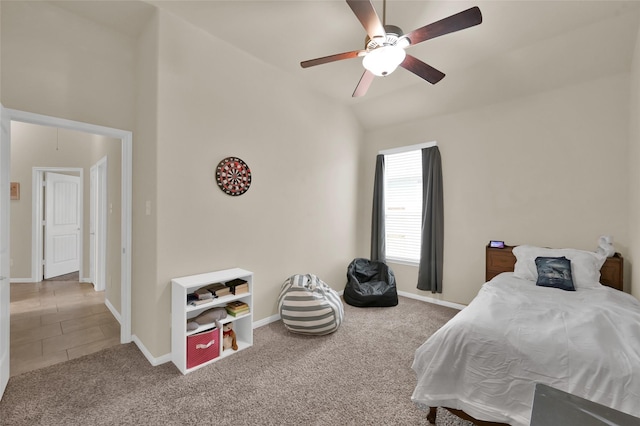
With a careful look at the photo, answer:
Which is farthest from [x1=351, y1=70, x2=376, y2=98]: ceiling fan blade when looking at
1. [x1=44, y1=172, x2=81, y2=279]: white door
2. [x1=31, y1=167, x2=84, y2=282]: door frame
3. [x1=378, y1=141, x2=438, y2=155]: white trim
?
[x1=44, y1=172, x2=81, y2=279]: white door

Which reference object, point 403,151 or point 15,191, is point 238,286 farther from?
point 15,191

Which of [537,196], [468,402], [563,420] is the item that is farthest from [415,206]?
[563,420]

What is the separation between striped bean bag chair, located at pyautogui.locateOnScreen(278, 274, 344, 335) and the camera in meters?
2.93

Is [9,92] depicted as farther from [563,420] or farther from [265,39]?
[563,420]

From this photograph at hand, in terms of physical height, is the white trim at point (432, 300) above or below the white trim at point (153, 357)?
above

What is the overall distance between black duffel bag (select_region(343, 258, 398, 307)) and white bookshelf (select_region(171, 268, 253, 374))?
1631 mm

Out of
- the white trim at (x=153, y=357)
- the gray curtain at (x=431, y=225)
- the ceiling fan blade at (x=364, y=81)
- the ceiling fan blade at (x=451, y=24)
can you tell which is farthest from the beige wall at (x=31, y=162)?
the gray curtain at (x=431, y=225)

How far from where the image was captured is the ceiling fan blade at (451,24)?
1655 millimetres

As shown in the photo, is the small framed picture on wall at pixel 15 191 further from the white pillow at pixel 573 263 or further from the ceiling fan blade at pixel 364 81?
the white pillow at pixel 573 263

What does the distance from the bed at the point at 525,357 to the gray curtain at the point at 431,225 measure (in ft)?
6.01

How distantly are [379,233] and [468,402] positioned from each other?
10.1ft

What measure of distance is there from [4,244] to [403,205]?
4.39 m

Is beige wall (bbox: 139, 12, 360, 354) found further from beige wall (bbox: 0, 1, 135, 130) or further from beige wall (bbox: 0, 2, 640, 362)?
beige wall (bbox: 0, 1, 135, 130)

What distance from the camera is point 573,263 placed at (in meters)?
2.71
